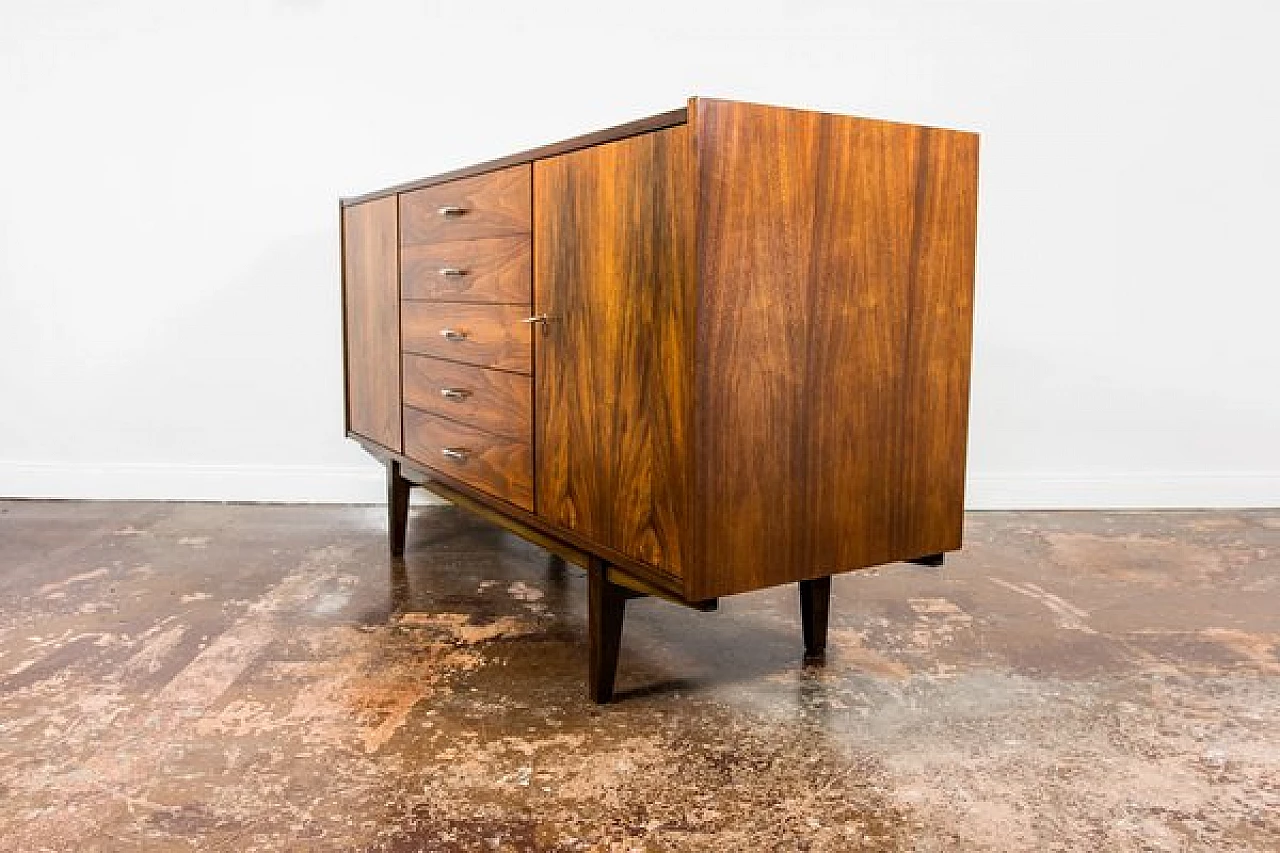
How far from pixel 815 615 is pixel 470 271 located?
90cm

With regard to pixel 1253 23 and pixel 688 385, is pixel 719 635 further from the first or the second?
pixel 1253 23

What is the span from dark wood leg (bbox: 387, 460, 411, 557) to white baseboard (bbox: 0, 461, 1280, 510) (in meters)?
0.64

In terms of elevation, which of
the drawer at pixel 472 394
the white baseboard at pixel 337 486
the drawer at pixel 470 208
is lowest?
the white baseboard at pixel 337 486

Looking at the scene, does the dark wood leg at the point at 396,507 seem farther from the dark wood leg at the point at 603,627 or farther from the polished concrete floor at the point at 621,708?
the dark wood leg at the point at 603,627

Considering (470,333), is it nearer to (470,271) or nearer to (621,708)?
(470,271)

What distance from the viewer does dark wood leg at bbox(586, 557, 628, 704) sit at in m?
1.70

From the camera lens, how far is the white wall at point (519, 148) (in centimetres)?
318

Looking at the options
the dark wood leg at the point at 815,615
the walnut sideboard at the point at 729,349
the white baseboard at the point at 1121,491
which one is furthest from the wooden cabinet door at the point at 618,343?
the white baseboard at the point at 1121,491

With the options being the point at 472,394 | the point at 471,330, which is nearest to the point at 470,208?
the point at 471,330

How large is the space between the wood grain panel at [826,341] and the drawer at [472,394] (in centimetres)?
49

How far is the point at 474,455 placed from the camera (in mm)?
2037

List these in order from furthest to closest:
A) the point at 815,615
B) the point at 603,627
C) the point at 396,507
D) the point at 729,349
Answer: the point at 396,507 → the point at 815,615 → the point at 603,627 → the point at 729,349

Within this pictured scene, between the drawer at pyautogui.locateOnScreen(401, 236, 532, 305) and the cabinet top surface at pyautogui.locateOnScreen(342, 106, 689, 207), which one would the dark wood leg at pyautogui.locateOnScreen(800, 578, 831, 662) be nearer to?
the drawer at pyautogui.locateOnScreen(401, 236, 532, 305)

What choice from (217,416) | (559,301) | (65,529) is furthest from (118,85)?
(559,301)
